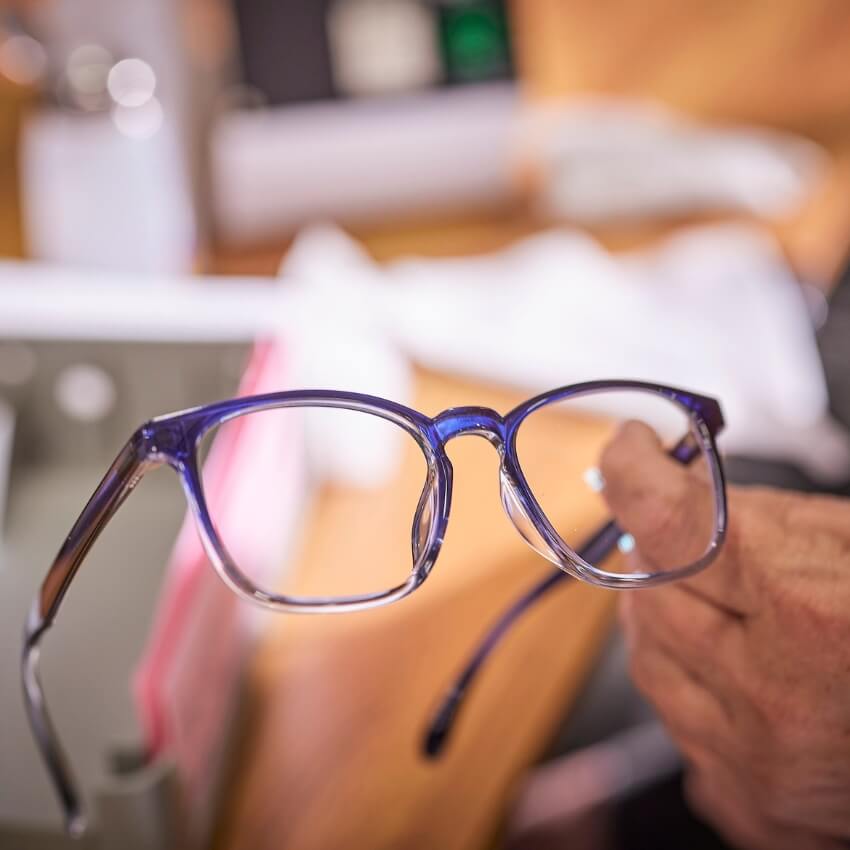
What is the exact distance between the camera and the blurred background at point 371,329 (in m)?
0.45

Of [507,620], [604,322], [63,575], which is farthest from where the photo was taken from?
[604,322]

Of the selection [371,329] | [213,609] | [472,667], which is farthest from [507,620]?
[371,329]

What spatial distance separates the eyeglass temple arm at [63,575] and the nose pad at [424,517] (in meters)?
0.09

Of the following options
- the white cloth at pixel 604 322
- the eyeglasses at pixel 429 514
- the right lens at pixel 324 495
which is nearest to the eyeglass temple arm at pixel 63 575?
the eyeglasses at pixel 429 514

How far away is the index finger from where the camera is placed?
0.33m

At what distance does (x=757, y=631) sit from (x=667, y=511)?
5cm

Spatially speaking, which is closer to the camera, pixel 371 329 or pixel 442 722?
pixel 442 722

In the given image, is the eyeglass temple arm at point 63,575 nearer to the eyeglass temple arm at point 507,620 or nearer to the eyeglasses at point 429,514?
the eyeglasses at point 429,514

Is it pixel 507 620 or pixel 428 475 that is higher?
pixel 428 475

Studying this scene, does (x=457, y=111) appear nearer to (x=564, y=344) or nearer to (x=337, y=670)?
(x=564, y=344)

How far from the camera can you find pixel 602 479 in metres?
0.34

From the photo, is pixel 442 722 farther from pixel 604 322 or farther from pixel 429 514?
pixel 604 322

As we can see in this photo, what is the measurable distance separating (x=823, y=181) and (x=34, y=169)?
0.74 metres

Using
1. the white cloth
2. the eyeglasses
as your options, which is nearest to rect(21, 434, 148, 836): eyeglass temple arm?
the eyeglasses
